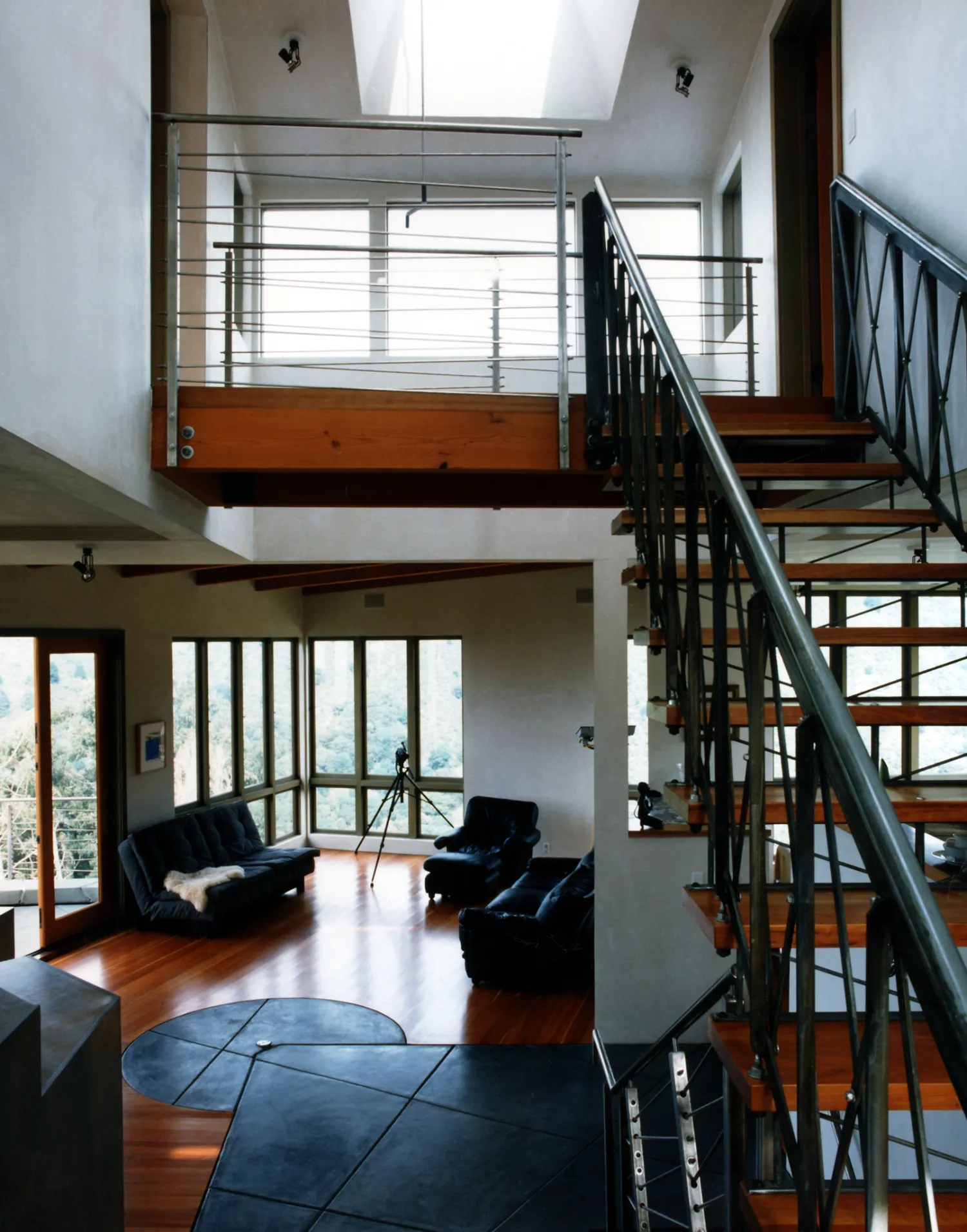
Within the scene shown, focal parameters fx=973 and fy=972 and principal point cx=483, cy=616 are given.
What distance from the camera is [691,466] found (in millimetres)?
2143

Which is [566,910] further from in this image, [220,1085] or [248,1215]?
[248,1215]

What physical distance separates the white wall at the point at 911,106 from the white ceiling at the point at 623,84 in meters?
1.55

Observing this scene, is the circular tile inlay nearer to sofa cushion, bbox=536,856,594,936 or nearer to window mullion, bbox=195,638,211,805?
sofa cushion, bbox=536,856,594,936

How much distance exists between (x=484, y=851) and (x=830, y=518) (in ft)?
23.1

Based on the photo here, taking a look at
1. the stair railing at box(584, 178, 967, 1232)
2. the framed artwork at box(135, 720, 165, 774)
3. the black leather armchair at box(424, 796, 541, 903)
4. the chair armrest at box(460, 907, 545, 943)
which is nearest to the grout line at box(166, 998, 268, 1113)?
the chair armrest at box(460, 907, 545, 943)

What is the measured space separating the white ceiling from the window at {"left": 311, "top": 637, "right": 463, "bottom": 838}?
517 centimetres

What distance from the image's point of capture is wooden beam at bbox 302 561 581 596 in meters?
8.91

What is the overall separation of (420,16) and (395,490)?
3807mm

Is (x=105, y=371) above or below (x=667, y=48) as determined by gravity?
below

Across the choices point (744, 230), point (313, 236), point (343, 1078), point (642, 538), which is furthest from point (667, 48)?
point (343, 1078)

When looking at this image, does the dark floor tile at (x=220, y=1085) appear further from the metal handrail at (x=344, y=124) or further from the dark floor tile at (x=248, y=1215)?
the metal handrail at (x=344, y=124)

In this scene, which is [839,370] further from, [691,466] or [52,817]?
[52,817]

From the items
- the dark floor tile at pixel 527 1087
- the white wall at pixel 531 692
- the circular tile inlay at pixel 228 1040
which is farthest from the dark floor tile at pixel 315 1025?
the white wall at pixel 531 692

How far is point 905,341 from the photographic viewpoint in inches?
136
